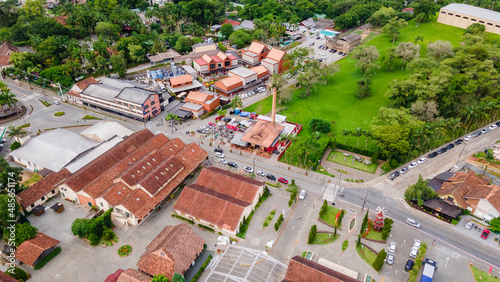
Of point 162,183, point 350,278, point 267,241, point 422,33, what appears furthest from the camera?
point 422,33

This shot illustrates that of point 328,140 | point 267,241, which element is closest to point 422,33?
point 328,140

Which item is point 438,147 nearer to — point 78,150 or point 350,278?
point 350,278

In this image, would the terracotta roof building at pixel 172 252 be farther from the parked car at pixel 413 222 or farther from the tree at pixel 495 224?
the tree at pixel 495 224

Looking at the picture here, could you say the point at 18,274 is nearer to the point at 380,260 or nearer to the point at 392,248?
the point at 380,260

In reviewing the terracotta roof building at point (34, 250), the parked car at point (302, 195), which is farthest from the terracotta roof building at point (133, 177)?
the parked car at point (302, 195)

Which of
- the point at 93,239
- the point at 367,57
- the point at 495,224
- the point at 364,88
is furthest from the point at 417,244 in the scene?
the point at 367,57

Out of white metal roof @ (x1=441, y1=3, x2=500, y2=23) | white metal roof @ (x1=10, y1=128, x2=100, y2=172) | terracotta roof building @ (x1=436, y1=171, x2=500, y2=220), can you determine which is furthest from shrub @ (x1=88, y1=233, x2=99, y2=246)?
white metal roof @ (x1=441, y1=3, x2=500, y2=23)
